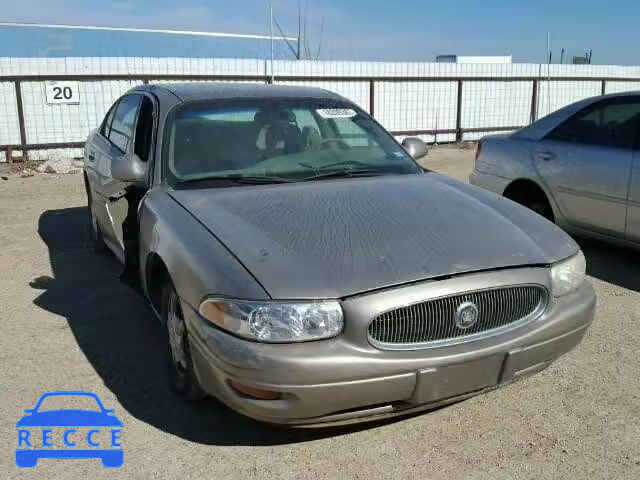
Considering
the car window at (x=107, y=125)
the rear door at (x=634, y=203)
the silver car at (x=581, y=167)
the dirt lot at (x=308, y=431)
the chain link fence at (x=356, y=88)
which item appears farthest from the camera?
the chain link fence at (x=356, y=88)

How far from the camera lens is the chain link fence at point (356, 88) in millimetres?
11344

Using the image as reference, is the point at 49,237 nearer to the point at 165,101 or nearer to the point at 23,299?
the point at 23,299

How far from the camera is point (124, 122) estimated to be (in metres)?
5.04

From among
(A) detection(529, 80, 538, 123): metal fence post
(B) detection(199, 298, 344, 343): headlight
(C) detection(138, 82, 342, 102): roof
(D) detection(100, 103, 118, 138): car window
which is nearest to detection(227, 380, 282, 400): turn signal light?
(B) detection(199, 298, 344, 343): headlight

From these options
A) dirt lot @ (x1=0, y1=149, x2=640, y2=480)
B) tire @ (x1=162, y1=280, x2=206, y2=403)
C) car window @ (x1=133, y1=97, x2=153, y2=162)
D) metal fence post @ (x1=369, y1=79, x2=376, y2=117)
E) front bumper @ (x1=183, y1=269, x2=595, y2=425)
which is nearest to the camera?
front bumper @ (x1=183, y1=269, x2=595, y2=425)

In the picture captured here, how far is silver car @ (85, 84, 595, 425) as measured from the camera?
8.05 feet

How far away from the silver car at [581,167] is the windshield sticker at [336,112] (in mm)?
2127

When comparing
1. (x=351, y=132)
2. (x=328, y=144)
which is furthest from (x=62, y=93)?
(x=328, y=144)

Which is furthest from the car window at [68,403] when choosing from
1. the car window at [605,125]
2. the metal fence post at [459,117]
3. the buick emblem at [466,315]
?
the metal fence post at [459,117]

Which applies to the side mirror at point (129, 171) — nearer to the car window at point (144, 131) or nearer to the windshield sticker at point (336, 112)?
the car window at point (144, 131)

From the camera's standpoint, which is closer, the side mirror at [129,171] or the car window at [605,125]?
the side mirror at [129,171]

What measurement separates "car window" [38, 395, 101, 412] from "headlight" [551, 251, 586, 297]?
2241mm

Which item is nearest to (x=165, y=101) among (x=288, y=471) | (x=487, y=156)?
(x=288, y=471)

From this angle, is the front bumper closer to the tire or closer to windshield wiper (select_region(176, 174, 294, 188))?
the tire
